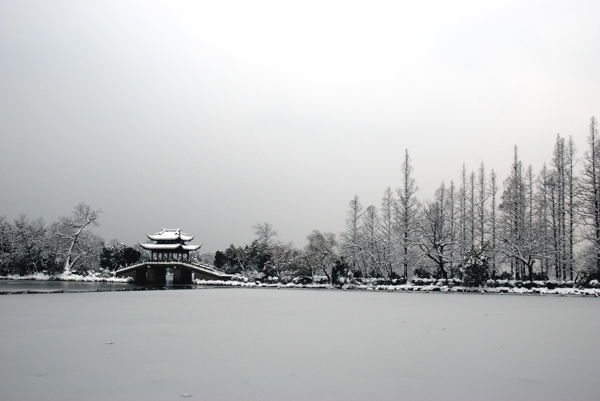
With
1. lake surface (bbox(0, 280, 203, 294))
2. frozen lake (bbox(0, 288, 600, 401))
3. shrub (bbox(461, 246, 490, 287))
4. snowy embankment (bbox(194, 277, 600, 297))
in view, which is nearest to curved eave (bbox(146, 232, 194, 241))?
lake surface (bbox(0, 280, 203, 294))

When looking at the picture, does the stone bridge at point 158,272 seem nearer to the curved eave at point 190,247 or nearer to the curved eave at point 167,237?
the curved eave at point 190,247

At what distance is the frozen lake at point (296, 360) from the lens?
15.6 ft

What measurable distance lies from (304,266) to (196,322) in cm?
3006

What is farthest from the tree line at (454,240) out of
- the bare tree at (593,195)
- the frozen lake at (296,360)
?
the frozen lake at (296,360)

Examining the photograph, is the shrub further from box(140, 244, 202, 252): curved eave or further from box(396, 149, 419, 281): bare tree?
box(140, 244, 202, 252): curved eave

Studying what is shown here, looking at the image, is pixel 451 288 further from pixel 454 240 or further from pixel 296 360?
pixel 296 360

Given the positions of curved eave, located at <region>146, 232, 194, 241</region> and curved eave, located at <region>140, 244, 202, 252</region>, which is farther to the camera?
curved eave, located at <region>146, 232, 194, 241</region>

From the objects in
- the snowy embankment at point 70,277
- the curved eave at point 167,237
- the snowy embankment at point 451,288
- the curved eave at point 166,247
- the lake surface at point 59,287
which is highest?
the curved eave at point 167,237

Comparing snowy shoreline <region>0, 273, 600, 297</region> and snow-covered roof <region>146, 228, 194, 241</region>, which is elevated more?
snow-covered roof <region>146, 228, 194, 241</region>

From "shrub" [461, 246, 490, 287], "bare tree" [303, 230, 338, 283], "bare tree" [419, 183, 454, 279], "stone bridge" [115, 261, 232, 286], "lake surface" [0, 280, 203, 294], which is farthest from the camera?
"stone bridge" [115, 261, 232, 286]

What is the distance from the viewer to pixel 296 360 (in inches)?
252

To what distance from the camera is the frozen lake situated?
477 cm

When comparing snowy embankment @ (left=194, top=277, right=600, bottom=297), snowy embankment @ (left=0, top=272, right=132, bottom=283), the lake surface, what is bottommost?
snowy embankment @ (left=0, top=272, right=132, bottom=283)

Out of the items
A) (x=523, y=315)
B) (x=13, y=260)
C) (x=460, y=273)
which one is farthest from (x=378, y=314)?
(x=13, y=260)
